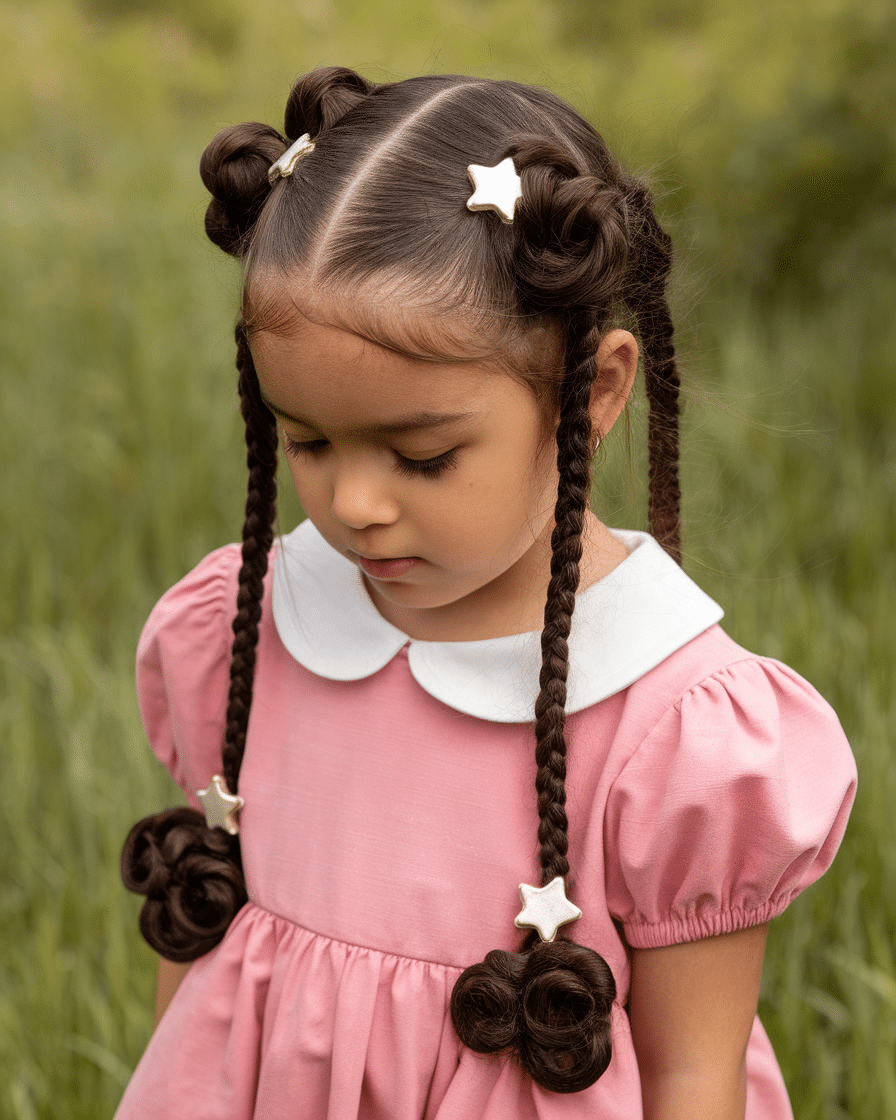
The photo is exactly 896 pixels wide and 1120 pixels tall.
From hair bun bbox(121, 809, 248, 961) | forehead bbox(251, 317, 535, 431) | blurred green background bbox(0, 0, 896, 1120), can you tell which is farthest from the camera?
blurred green background bbox(0, 0, 896, 1120)

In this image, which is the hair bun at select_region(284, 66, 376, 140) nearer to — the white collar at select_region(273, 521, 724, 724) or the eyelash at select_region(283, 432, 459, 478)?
the eyelash at select_region(283, 432, 459, 478)

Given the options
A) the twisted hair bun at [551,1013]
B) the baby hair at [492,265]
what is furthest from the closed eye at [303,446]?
the twisted hair bun at [551,1013]

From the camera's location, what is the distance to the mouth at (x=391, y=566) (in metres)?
1.04

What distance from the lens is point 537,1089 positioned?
1.05 metres

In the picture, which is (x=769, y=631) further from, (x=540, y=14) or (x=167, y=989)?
(x=540, y=14)

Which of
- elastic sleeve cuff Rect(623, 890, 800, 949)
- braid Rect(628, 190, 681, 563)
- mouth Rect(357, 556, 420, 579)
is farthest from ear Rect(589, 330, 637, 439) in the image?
elastic sleeve cuff Rect(623, 890, 800, 949)

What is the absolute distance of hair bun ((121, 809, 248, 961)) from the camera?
121cm

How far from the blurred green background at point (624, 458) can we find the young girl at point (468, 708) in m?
0.27

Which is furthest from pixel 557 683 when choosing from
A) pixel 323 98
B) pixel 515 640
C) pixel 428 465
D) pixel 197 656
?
pixel 323 98

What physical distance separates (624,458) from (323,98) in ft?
1.96

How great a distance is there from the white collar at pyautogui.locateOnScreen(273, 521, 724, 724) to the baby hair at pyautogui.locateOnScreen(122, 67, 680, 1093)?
46 mm

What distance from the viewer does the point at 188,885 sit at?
1.24 m

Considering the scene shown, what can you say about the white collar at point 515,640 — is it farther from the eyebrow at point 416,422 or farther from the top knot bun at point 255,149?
the top knot bun at point 255,149

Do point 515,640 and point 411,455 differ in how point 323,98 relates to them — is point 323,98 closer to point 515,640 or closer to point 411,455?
point 411,455
